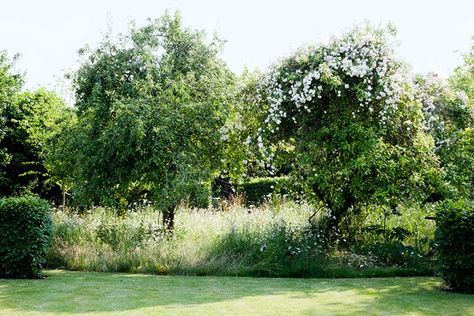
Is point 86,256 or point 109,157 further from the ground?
point 109,157

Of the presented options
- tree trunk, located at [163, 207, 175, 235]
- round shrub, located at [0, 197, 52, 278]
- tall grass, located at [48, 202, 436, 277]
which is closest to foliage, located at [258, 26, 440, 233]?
tall grass, located at [48, 202, 436, 277]

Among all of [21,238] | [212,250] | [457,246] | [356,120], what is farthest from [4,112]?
[457,246]

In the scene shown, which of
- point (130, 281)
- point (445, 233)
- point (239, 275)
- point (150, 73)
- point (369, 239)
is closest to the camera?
point (445, 233)

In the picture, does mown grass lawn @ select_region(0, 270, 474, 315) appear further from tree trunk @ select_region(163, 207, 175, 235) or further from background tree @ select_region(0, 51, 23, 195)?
background tree @ select_region(0, 51, 23, 195)

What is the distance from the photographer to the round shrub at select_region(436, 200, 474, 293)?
693cm

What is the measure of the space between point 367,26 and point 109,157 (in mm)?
5700

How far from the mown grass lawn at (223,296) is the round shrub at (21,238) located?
1.29 feet

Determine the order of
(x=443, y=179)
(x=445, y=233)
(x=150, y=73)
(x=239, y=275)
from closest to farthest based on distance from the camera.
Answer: (x=445, y=233)
(x=239, y=275)
(x=443, y=179)
(x=150, y=73)

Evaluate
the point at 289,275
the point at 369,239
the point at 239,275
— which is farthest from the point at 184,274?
the point at 369,239

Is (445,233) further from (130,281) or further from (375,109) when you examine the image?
(130,281)

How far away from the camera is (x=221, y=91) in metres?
10.9

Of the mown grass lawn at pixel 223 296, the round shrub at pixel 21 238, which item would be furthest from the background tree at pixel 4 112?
the mown grass lawn at pixel 223 296

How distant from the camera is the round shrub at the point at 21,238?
8273 millimetres

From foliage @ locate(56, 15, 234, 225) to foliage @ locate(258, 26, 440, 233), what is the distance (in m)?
1.46
